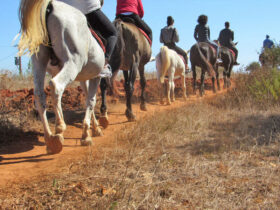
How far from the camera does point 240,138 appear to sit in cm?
414

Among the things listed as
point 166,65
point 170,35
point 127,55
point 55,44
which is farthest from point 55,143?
point 170,35

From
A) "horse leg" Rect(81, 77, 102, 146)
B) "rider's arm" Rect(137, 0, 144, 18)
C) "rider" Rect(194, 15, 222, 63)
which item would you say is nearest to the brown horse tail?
"rider" Rect(194, 15, 222, 63)

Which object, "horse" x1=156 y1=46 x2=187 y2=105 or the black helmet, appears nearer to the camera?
"horse" x1=156 y1=46 x2=187 y2=105

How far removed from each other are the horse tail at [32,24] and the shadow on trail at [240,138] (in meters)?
2.30

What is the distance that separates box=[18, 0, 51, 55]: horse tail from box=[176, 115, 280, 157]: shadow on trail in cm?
230

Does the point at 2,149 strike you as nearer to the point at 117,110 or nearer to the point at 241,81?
the point at 117,110

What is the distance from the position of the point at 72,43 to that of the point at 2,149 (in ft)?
6.50

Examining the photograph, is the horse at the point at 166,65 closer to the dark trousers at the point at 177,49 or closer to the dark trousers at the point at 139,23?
the dark trousers at the point at 177,49

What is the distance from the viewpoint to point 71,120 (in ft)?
20.1

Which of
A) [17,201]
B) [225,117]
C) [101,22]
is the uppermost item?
[101,22]

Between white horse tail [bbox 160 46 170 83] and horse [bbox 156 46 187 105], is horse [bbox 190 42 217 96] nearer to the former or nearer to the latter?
horse [bbox 156 46 187 105]

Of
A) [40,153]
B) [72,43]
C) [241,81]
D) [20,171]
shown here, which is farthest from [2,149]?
[241,81]

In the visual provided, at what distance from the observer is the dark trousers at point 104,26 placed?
170 inches

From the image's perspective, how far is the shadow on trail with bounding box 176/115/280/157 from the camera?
3.64 meters
